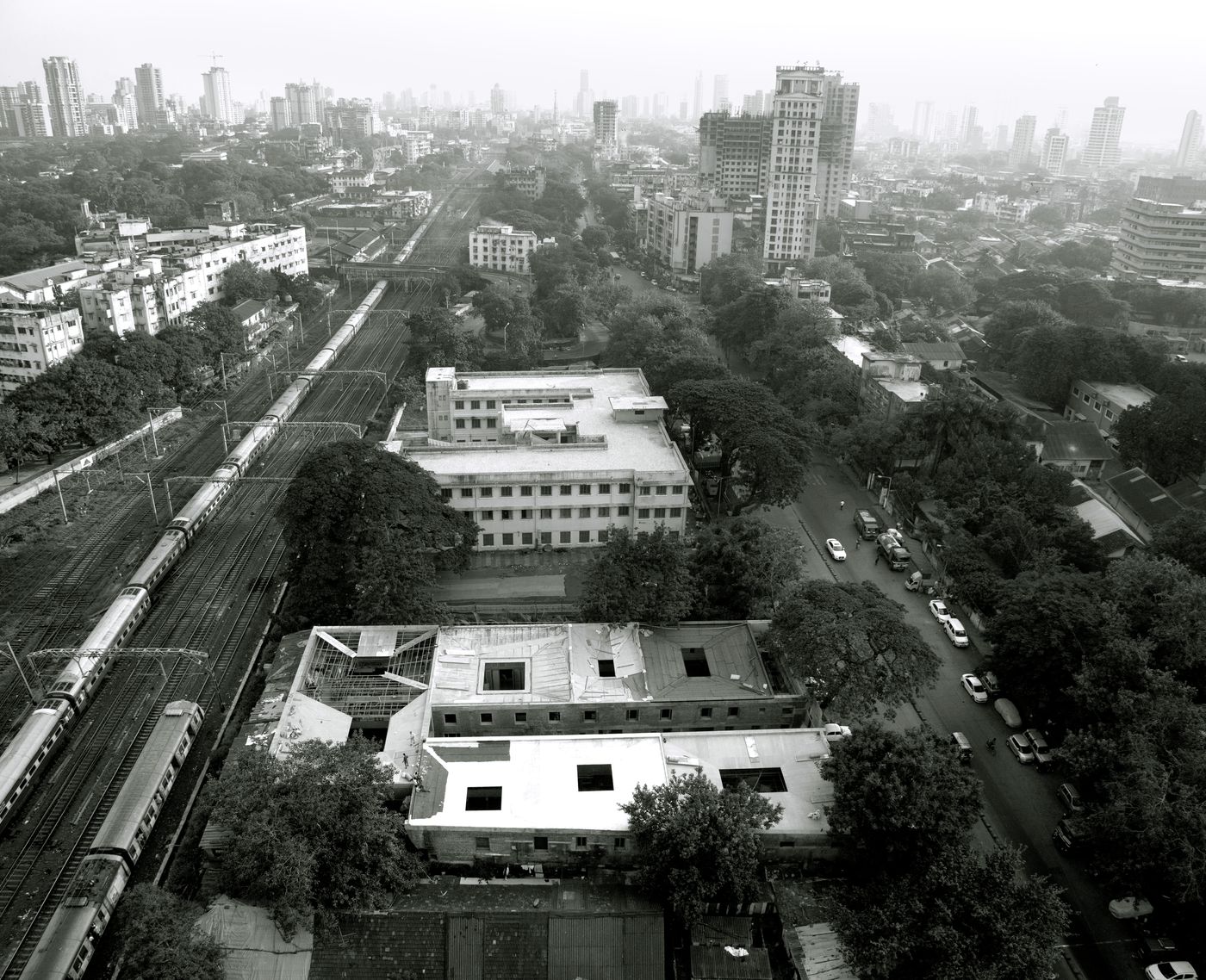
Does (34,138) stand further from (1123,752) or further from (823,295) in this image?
(1123,752)

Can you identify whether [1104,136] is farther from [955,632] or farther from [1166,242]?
[955,632]

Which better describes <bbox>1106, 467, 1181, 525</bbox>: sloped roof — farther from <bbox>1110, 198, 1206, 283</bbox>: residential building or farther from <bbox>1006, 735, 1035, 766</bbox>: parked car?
<bbox>1110, 198, 1206, 283</bbox>: residential building

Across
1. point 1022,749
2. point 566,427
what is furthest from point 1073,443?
point 566,427

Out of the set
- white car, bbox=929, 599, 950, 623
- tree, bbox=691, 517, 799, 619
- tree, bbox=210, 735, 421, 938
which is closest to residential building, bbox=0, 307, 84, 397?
tree, bbox=210, 735, 421, 938

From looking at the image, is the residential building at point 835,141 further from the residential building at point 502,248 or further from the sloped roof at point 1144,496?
Answer: the sloped roof at point 1144,496

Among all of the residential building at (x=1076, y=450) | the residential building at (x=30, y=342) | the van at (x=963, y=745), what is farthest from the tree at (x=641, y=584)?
the residential building at (x=30, y=342)

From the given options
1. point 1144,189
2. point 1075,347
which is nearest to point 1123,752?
point 1075,347
